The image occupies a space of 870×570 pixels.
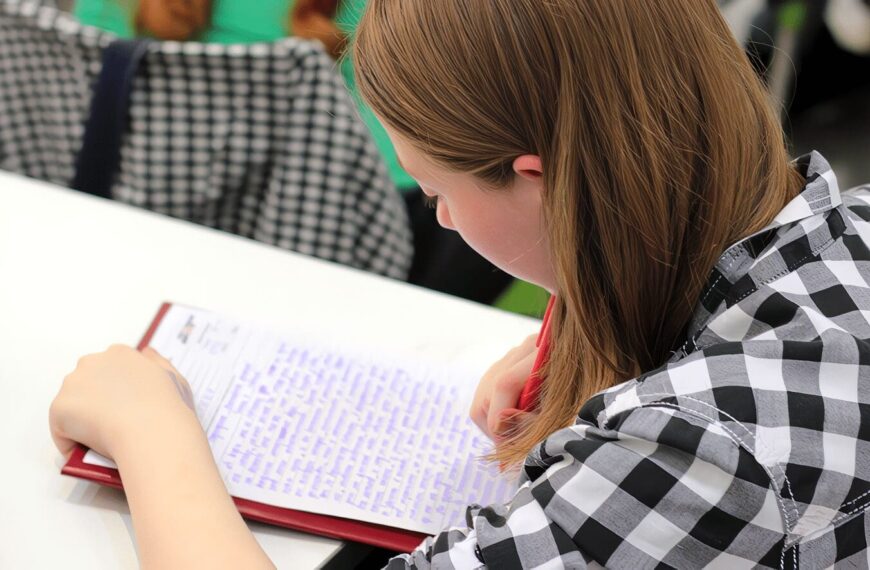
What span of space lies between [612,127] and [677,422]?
7.7 inches

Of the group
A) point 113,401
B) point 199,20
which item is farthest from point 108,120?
point 113,401

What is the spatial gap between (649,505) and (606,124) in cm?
24

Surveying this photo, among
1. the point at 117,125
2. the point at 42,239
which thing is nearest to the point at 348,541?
the point at 42,239

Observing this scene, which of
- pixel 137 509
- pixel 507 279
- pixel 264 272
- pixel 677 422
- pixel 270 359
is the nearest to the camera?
pixel 677 422

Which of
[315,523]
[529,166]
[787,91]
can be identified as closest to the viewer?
[529,166]

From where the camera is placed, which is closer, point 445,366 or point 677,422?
point 677,422

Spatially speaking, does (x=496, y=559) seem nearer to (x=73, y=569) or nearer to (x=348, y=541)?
Result: (x=348, y=541)

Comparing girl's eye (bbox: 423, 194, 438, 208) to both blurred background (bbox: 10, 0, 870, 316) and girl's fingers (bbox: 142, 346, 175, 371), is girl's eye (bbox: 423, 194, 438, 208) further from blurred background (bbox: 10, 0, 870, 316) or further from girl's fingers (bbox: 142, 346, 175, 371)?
girl's fingers (bbox: 142, 346, 175, 371)

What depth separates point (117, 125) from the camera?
3.86ft

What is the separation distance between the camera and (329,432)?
0.78 meters

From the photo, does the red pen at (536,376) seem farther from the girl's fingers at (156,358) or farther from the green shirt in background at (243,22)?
the green shirt in background at (243,22)

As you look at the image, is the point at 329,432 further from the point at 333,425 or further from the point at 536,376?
the point at 536,376

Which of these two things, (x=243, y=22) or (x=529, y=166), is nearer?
(x=529, y=166)

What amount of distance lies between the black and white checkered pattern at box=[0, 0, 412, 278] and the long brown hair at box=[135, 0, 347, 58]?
20cm
